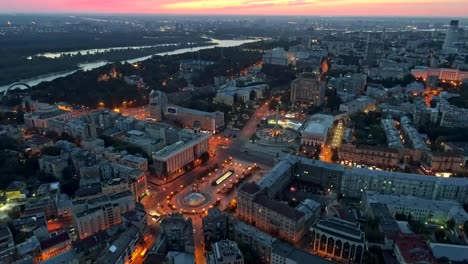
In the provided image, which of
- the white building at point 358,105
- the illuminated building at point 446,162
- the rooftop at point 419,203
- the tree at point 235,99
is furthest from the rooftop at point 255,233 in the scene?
the tree at point 235,99

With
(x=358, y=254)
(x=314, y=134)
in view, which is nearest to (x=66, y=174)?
(x=358, y=254)

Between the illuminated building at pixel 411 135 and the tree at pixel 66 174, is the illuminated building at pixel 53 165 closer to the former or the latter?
the tree at pixel 66 174

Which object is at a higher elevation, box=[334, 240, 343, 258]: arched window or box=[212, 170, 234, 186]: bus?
box=[334, 240, 343, 258]: arched window

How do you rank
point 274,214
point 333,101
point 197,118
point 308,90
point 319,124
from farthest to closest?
1. point 308,90
2. point 333,101
3. point 197,118
4. point 319,124
5. point 274,214

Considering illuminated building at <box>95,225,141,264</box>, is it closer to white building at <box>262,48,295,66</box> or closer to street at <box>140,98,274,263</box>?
street at <box>140,98,274,263</box>

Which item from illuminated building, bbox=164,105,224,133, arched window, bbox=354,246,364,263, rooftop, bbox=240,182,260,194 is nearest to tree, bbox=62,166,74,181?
rooftop, bbox=240,182,260,194

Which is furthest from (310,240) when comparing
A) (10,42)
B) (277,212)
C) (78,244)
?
A: (10,42)

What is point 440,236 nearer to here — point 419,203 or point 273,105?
point 419,203
